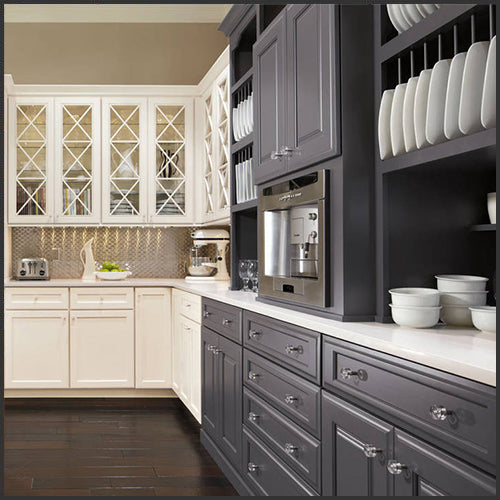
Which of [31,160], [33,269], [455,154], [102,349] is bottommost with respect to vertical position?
[102,349]

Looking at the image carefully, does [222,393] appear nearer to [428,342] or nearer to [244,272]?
[244,272]

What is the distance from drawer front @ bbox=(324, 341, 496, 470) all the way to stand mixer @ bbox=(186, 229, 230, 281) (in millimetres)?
3171

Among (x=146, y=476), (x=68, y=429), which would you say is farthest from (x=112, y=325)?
(x=146, y=476)

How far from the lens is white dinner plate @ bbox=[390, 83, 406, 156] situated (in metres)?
1.92

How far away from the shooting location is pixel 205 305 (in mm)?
3584

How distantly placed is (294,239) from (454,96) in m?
1.03

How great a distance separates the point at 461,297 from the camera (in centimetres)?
188

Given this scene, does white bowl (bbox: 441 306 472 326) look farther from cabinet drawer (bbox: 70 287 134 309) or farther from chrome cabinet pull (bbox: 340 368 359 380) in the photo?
cabinet drawer (bbox: 70 287 134 309)

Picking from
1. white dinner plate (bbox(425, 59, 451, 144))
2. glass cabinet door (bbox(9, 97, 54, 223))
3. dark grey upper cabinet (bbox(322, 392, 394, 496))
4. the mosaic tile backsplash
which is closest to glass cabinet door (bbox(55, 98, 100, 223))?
glass cabinet door (bbox(9, 97, 54, 223))

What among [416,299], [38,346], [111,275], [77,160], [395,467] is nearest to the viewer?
[395,467]

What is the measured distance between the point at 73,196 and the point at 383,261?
11.9ft

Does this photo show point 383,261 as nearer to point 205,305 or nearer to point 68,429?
point 205,305

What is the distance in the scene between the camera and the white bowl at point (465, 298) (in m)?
A: 1.87

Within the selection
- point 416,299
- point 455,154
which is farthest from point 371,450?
point 455,154
